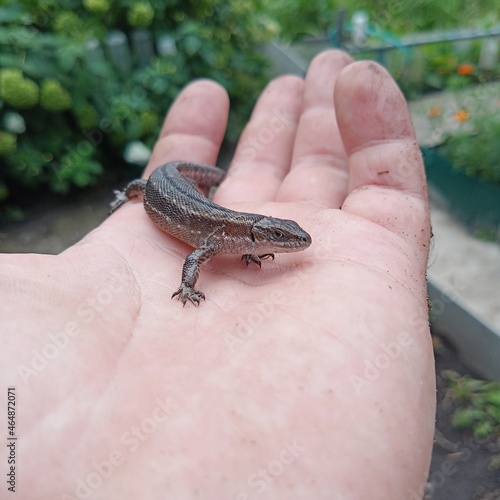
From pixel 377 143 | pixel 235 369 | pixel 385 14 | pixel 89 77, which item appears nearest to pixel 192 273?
pixel 235 369

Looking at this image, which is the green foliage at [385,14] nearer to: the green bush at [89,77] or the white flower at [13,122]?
the green bush at [89,77]

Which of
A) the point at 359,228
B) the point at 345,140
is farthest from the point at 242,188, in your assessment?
the point at 359,228

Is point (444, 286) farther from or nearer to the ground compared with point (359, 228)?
nearer to the ground

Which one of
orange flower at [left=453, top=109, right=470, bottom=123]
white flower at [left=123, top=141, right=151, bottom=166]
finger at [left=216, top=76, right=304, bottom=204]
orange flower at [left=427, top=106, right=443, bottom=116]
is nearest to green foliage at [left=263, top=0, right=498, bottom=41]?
orange flower at [left=427, top=106, right=443, bottom=116]

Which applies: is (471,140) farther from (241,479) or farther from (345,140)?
(241,479)

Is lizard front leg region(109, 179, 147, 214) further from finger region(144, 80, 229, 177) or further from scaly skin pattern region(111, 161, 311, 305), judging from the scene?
finger region(144, 80, 229, 177)

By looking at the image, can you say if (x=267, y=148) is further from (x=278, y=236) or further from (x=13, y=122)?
(x=13, y=122)
